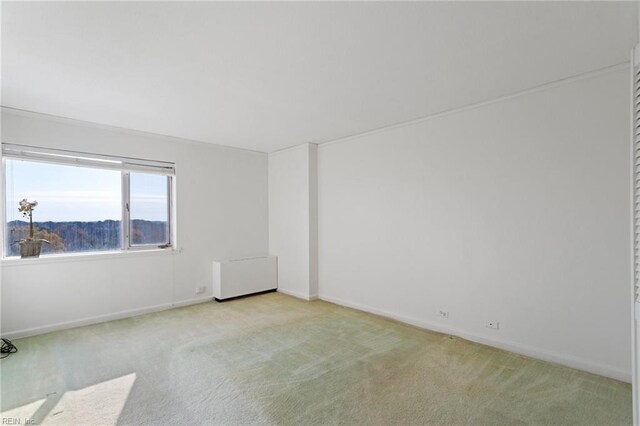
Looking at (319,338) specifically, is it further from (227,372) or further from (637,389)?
(637,389)

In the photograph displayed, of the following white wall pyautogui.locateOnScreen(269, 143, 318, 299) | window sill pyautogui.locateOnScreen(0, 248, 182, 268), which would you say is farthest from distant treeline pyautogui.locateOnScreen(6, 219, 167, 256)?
white wall pyautogui.locateOnScreen(269, 143, 318, 299)

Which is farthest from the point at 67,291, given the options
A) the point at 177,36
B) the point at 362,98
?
the point at 362,98

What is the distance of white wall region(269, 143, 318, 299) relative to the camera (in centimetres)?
509

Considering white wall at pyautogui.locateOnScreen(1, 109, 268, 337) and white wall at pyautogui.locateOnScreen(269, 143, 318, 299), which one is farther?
white wall at pyautogui.locateOnScreen(269, 143, 318, 299)

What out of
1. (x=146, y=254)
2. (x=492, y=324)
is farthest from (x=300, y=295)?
(x=492, y=324)

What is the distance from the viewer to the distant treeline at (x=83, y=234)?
3.70 m

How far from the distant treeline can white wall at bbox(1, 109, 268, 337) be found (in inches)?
8.4

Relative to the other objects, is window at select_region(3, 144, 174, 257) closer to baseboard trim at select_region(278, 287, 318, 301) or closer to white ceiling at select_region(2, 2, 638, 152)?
white ceiling at select_region(2, 2, 638, 152)

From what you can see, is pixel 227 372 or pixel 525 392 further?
pixel 227 372

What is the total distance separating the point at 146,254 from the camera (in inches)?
175

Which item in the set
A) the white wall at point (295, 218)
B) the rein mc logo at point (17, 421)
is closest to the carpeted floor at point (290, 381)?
the rein mc logo at point (17, 421)

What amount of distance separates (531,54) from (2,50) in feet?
12.1

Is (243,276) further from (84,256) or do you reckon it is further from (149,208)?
(84,256)

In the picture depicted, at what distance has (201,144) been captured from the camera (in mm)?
4957
